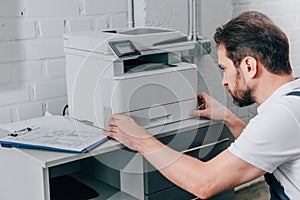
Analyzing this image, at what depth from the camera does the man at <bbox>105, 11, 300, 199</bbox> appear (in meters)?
1.33

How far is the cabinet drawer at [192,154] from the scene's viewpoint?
169 cm

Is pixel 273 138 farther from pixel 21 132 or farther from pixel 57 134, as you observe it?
pixel 21 132

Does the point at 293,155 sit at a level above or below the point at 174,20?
below

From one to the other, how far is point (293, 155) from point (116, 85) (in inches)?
25.6

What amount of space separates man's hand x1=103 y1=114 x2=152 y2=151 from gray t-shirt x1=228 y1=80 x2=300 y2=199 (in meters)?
0.34

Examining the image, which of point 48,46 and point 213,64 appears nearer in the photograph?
point 48,46

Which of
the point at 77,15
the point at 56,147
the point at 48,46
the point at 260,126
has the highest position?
the point at 77,15

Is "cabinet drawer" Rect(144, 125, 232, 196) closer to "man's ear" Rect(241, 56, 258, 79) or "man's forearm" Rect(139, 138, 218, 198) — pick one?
"man's forearm" Rect(139, 138, 218, 198)

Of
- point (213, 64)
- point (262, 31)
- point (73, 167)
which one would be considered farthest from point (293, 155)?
point (213, 64)

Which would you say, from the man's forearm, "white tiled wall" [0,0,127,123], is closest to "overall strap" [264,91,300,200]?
the man's forearm

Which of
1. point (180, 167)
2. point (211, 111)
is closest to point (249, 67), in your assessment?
point (180, 167)

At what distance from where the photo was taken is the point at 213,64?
8.71 feet

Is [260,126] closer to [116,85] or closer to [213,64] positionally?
[116,85]

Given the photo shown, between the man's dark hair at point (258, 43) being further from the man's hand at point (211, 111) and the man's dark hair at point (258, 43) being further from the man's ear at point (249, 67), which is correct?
the man's hand at point (211, 111)
